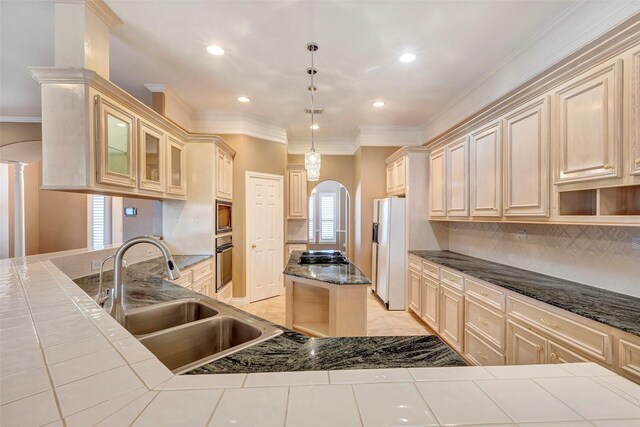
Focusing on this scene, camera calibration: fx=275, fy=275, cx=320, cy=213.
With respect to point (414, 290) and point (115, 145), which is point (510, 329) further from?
point (115, 145)

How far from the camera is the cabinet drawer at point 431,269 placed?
10.2 feet

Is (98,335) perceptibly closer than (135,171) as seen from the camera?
Yes

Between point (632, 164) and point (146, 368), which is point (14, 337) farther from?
point (632, 164)

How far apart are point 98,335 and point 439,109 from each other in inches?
167

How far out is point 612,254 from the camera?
1.88m

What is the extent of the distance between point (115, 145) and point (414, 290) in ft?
11.9

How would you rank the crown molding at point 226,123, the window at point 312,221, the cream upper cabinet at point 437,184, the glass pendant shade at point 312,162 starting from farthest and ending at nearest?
1. the window at point 312,221
2. the crown molding at point 226,123
3. the cream upper cabinet at point 437,184
4. the glass pendant shade at point 312,162

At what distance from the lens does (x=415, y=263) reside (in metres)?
3.68

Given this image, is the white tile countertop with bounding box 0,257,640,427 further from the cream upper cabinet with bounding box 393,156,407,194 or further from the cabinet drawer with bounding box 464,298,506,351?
the cream upper cabinet with bounding box 393,156,407,194

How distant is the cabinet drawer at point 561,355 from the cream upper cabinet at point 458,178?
157cm

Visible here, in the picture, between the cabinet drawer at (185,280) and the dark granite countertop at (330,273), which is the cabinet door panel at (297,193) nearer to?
the dark granite countertop at (330,273)

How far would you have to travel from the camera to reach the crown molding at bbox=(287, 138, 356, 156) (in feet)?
17.8

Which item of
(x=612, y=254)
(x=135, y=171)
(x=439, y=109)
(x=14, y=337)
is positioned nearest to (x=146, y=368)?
(x=14, y=337)

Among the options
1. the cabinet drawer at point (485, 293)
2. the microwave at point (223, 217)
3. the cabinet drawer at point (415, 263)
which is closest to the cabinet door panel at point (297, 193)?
the microwave at point (223, 217)
